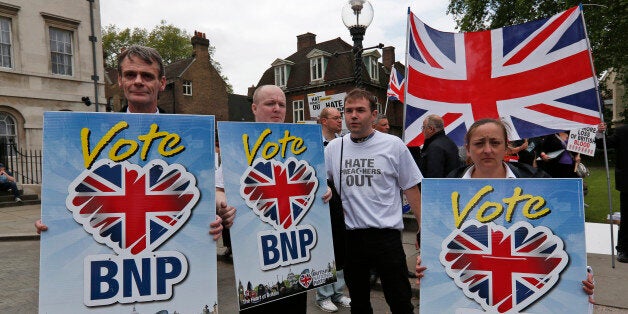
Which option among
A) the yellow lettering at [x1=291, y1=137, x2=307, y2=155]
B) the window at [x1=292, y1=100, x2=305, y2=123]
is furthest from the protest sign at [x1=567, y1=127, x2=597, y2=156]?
the window at [x1=292, y1=100, x2=305, y2=123]

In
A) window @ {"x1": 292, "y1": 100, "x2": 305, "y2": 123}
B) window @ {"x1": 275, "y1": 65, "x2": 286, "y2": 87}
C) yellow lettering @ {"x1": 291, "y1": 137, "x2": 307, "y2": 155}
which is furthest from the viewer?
window @ {"x1": 275, "y1": 65, "x2": 286, "y2": 87}

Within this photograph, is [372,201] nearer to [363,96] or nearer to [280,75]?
[363,96]

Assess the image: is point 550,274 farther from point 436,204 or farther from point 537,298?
point 436,204

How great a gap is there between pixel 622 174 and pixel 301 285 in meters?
4.81

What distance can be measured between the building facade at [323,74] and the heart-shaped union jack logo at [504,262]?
28.7 m

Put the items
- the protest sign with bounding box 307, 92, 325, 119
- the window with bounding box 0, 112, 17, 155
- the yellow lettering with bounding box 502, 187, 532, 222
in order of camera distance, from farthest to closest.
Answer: the window with bounding box 0, 112, 17, 155 < the protest sign with bounding box 307, 92, 325, 119 < the yellow lettering with bounding box 502, 187, 532, 222

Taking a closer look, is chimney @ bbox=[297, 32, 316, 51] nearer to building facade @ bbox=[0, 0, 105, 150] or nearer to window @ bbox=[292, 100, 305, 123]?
window @ bbox=[292, 100, 305, 123]

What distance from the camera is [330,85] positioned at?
3156 centimetres

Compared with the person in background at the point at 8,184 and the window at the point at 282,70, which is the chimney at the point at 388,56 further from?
the person in background at the point at 8,184

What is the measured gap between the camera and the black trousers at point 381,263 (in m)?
2.95

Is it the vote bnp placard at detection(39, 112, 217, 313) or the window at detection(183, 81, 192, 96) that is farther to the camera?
the window at detection(183, 81, 192, 96)

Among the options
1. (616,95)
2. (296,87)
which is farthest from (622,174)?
(616,95)

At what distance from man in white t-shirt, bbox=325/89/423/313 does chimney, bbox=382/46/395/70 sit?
1298 inches

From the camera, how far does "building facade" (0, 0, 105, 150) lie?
50.5 feet
